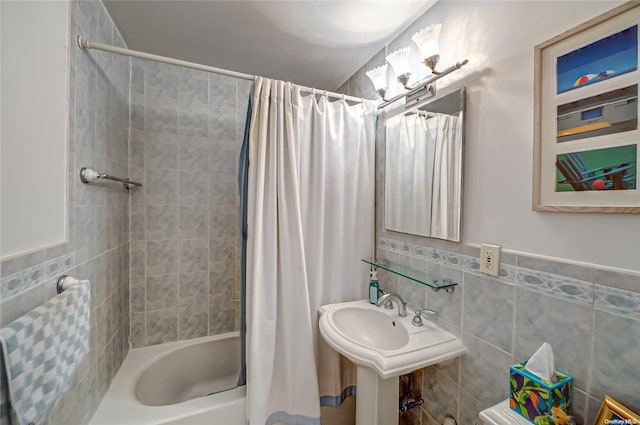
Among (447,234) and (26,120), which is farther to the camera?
(447,234)

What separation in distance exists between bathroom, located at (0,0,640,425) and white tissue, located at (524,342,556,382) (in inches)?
3.7

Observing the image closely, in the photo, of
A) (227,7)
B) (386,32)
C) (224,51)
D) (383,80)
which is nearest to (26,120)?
(227,7)

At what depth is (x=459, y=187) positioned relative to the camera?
1061 millimetres

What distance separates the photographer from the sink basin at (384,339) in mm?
920

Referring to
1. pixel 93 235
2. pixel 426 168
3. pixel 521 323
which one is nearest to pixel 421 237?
pixel 426 168

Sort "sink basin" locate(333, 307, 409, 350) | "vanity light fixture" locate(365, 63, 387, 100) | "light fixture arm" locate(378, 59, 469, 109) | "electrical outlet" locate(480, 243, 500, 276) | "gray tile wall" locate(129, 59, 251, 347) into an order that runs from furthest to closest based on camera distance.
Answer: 1. "gray tile wall" locate(129, 59, 251, 347)
2. "vanity light fixture" locate(365, 63, 387, 100)
3. "sink basin" locate(333, 307, 409, 350)
4. "light fixture arm" locate(378, 59, 469, 109)
5. "electrical outlet" locate(480, 243, 500, 276)

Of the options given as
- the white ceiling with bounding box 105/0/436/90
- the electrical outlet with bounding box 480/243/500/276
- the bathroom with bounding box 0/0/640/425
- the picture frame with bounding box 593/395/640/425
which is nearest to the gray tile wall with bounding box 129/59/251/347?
the bathroom with bounding box 0/0/640/425

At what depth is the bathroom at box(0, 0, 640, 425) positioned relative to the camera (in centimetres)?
69

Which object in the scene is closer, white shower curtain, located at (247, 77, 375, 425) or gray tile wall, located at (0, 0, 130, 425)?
gray tile wall, located at (0, 0, 130, 425)

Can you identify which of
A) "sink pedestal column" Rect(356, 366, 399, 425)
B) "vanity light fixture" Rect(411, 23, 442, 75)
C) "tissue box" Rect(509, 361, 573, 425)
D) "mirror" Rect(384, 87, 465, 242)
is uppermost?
"vanity light fixture" Rect(411, 23, 442, 75)

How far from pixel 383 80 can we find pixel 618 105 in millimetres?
1029

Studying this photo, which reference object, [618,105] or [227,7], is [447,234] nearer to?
[618,105]

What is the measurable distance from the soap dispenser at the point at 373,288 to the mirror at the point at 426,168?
1.02 ft

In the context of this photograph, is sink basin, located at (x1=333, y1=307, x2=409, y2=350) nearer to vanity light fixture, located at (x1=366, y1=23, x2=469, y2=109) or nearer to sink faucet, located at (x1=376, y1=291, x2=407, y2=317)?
sink faucet, located at (x1=376, y1=291, x2=407, y2=317)
